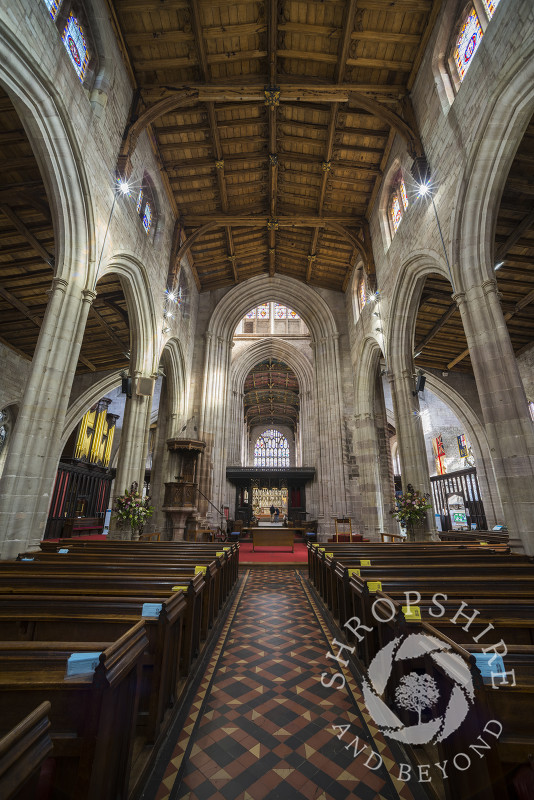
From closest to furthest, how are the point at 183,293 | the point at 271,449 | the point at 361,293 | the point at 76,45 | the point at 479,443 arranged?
the point at 76,45 < the point at 183,293 < the point at 361,293 < the point at 479,443 < the point at 271,449

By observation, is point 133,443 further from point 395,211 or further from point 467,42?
point 467,42

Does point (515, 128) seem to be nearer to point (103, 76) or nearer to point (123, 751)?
point (103, 76)

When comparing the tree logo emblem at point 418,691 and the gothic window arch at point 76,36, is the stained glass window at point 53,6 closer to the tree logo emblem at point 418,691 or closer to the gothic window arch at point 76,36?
the gothic window arch at point 76,36

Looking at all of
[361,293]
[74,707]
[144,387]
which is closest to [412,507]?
[144,387]

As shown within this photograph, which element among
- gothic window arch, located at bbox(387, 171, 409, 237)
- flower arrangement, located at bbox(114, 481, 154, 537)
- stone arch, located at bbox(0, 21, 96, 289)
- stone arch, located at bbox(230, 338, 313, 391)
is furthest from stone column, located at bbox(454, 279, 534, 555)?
stone arch, located at bbox(230, 338, 313, 391)

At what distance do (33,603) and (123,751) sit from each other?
1142 mm

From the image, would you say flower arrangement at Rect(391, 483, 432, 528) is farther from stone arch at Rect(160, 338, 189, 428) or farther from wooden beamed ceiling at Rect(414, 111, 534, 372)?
stone arch at Rect(160, 338, 189, 428)

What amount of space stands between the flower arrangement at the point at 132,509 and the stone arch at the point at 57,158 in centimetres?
456

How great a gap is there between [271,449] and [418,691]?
31223 millimetres

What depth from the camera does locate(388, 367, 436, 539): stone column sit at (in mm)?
7996

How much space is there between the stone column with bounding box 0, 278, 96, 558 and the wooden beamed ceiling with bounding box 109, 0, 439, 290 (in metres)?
4.06

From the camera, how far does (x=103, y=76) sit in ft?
21.8

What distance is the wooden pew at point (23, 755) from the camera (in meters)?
0.79

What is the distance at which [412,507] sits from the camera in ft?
25.0
